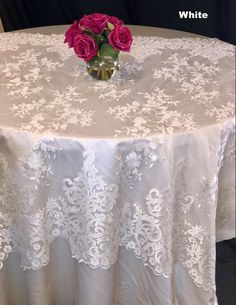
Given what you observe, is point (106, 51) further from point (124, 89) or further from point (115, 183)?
point (115, 183)

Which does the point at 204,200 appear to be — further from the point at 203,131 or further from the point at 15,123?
the point at 15,123

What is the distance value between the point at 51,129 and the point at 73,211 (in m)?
0.22

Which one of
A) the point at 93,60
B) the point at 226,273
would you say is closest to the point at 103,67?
the point at 93,60

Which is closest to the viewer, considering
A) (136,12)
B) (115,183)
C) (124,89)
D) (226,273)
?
(115,183)

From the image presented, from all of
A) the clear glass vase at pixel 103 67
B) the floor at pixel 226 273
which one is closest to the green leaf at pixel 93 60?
the clear glass vase at pixel 103 67

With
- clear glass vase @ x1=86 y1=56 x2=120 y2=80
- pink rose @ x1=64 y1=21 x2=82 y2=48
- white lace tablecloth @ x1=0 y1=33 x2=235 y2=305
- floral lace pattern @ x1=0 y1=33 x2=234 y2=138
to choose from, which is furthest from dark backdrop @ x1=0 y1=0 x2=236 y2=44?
pink rose @ x1=64 y1=21 x2=82 y2=48

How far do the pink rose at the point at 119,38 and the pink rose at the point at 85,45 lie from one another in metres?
0.05

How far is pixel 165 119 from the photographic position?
1167 millimetres

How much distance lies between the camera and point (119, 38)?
1236 millimetres

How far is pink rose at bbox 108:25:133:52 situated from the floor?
93 centimetres

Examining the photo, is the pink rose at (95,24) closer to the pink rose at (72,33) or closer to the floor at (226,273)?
the pink rose at (72,33)

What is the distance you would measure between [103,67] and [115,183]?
15.8 inches

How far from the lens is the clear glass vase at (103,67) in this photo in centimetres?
131

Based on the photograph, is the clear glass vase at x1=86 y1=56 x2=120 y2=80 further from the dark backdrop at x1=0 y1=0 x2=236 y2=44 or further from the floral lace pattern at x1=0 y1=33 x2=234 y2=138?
the dark backdrop at x1=0 y1=0 x2=236 y2=44
